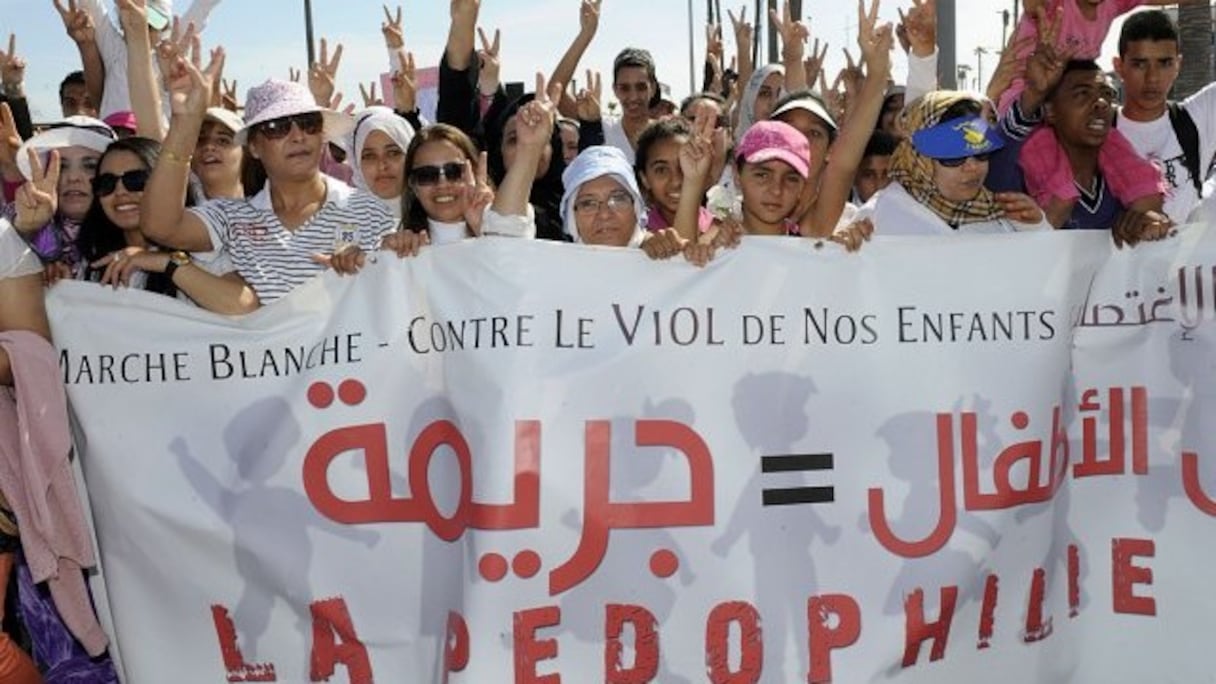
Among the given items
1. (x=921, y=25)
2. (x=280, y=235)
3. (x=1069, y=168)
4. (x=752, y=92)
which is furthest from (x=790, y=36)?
(x=280, y=235)

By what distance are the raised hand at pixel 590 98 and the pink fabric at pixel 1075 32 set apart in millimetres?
1852

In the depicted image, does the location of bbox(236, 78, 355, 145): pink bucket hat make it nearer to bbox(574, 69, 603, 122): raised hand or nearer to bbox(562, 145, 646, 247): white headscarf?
bbox(562, 145, 646, 247): white headscarf

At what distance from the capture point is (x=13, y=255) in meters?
3.71

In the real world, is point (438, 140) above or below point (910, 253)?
above

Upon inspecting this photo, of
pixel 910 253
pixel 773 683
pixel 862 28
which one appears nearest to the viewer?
pixel 773 683

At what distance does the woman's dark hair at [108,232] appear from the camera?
396cm

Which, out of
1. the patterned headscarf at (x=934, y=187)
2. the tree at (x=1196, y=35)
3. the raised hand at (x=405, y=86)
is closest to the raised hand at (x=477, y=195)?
the patterned headscarf at (x=934, y=187)

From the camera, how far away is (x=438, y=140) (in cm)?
394

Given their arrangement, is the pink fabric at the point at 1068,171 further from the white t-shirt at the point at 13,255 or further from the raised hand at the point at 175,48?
the white t-shirt at the point at 13,255

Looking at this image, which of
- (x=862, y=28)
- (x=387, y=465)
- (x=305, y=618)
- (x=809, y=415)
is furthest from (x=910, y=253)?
(x=305, y=618)

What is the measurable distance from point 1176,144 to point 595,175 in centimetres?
231

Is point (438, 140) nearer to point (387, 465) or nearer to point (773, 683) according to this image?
point (387, 465)

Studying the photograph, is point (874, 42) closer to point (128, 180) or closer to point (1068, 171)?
point (1068, 171)

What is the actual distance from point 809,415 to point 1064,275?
0.86 meters
